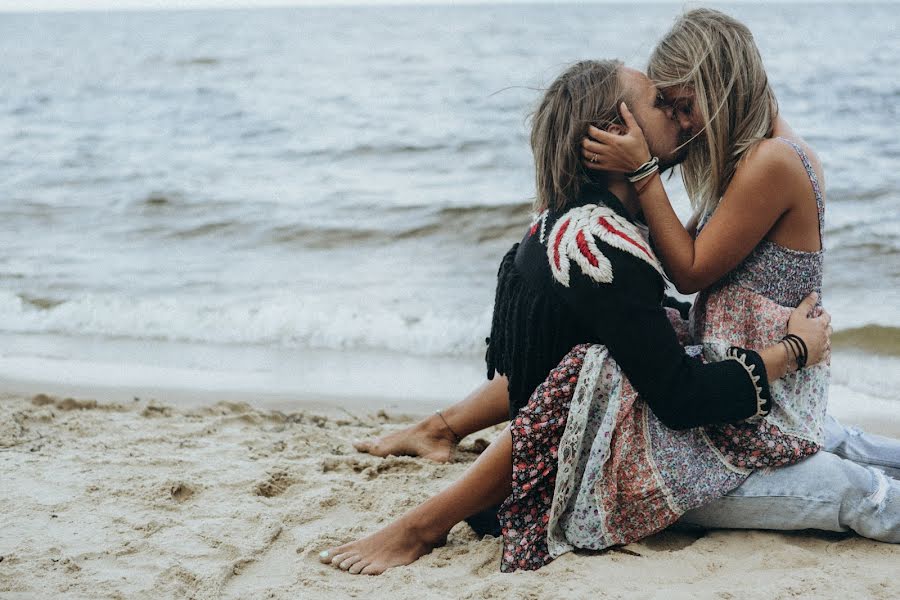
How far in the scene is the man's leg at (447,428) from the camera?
3.40 metres

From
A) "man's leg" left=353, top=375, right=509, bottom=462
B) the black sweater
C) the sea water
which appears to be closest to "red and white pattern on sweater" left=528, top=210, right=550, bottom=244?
the black sweater

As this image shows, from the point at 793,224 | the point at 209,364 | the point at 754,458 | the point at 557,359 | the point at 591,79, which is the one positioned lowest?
the point at 209,364

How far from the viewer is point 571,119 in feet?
8.11

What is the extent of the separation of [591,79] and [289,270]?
4.99m

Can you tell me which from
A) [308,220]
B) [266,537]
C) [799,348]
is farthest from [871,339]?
[308,220]

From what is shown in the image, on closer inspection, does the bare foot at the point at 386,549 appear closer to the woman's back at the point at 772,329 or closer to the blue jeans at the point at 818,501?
the blue jeans at the point at 818,501

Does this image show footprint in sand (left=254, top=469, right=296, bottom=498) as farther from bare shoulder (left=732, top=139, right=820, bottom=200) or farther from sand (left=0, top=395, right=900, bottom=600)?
bare shoulder (left=732, top=139, right=820, bottom=200)

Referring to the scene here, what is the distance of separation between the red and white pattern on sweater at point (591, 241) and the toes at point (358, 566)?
103cm

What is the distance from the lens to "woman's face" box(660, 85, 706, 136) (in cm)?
250

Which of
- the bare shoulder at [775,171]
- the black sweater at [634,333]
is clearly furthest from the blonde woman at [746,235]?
the black sweater at [634,333]

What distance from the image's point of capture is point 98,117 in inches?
601

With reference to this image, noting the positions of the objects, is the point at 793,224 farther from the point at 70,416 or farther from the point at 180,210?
the point at 180,210

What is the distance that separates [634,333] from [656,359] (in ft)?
0.30

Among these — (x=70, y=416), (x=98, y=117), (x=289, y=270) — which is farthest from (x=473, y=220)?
(x=98, y=117)
